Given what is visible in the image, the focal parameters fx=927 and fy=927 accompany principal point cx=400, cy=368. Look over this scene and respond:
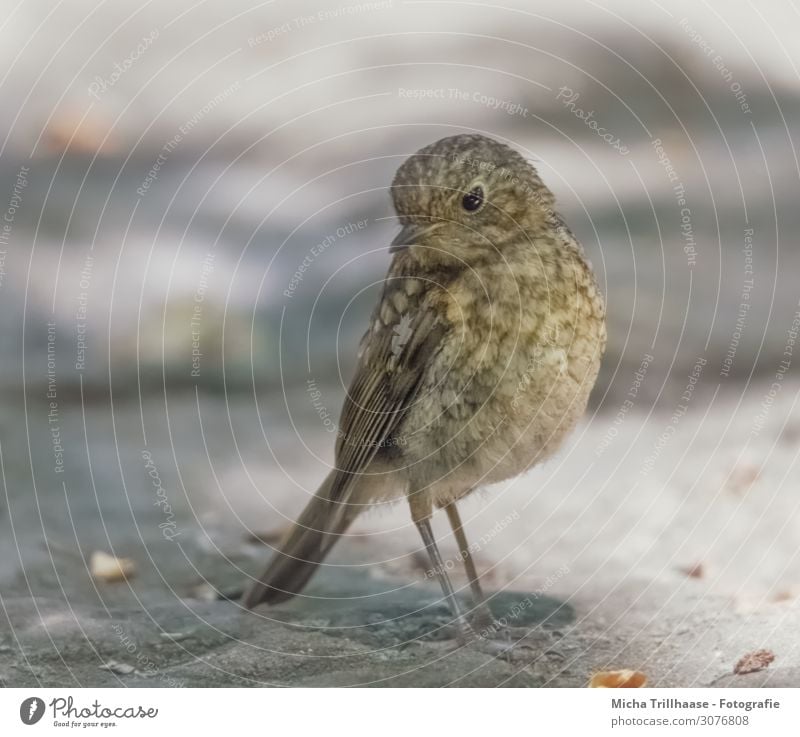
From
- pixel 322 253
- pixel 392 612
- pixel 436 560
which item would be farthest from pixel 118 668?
pixel 322 253

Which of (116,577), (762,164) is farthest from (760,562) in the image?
(116,577)

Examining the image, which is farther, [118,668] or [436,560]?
[436,560]

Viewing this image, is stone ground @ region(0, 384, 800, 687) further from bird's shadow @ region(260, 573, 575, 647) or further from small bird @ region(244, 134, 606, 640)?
small bird @ region(244, 134, 606, 640)

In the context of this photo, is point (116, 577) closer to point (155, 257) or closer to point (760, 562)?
point (155, 257)

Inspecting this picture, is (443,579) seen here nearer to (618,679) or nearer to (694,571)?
(618,679)

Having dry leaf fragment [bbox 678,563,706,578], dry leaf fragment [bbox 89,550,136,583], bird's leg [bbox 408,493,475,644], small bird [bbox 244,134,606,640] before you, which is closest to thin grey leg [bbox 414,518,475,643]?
bird's leg [bbox 408,493,475,644]

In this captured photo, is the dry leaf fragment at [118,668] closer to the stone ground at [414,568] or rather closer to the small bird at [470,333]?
the stone ground at [414,568]
